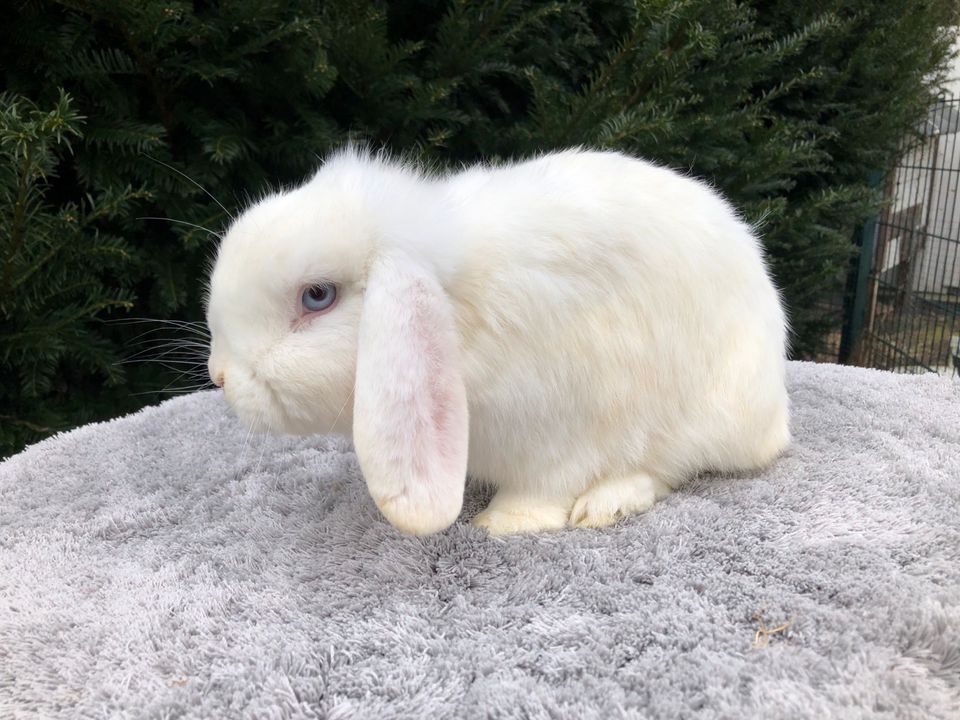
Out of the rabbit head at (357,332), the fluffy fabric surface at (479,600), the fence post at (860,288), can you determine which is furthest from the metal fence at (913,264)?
the rabbit head at (357,332)

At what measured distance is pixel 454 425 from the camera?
2.08 ft

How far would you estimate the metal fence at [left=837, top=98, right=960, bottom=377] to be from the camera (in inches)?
98.8

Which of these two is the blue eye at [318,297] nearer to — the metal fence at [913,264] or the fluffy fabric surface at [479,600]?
the fluffy fabric surface at [479,600]

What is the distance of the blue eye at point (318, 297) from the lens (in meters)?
0.69

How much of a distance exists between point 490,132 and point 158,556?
1129 mm

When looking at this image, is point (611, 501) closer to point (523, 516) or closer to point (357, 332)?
point (523, 516)

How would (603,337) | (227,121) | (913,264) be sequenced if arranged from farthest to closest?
(913,264)
(227,121)
(603,337)

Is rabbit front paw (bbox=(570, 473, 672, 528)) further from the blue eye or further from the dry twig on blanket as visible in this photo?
the blue eye

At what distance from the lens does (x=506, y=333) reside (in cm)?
70

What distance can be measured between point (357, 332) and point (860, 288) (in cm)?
257

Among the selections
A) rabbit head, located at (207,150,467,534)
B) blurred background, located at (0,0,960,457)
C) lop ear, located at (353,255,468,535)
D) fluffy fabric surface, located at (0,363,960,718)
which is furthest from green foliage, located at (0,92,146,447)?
lop ear, located at (353,255,468,535)

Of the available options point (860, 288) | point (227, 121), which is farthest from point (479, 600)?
point (860, 288)

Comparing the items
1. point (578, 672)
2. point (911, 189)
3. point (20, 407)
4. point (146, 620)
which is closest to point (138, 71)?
point (20, 407)

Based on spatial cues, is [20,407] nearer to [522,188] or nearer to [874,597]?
[522,188]
